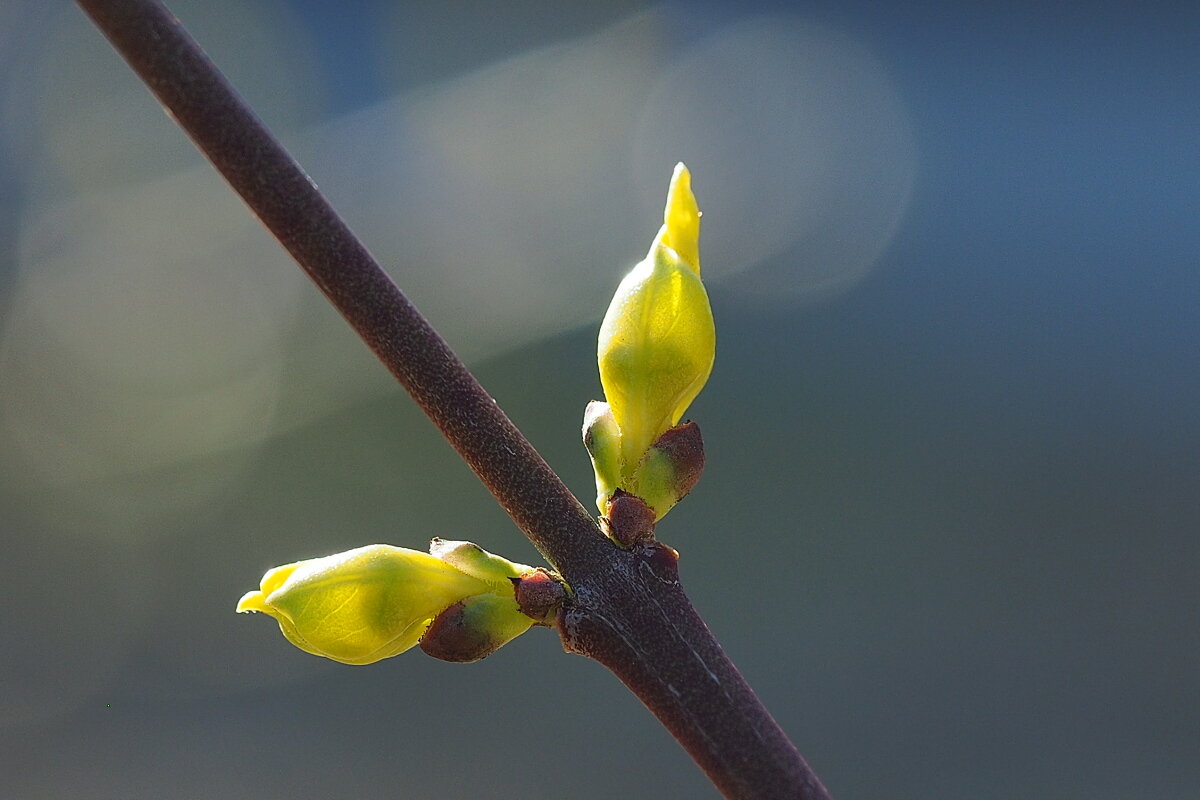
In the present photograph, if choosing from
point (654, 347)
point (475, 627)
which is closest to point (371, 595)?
point (475, 627)

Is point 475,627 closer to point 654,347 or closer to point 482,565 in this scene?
point 482,565

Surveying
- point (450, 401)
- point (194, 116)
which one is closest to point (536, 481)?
point (450, 401)

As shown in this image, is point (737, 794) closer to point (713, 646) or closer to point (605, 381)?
point (713, 646)

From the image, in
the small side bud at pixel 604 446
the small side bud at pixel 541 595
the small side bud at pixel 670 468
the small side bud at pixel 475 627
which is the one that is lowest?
the small side bud at pixel 541 595

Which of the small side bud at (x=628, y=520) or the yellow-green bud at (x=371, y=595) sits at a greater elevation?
→ the yellow-green bud at (x=371, y=595)

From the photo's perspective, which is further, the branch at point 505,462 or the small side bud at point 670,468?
the small side bud at point 670,468
